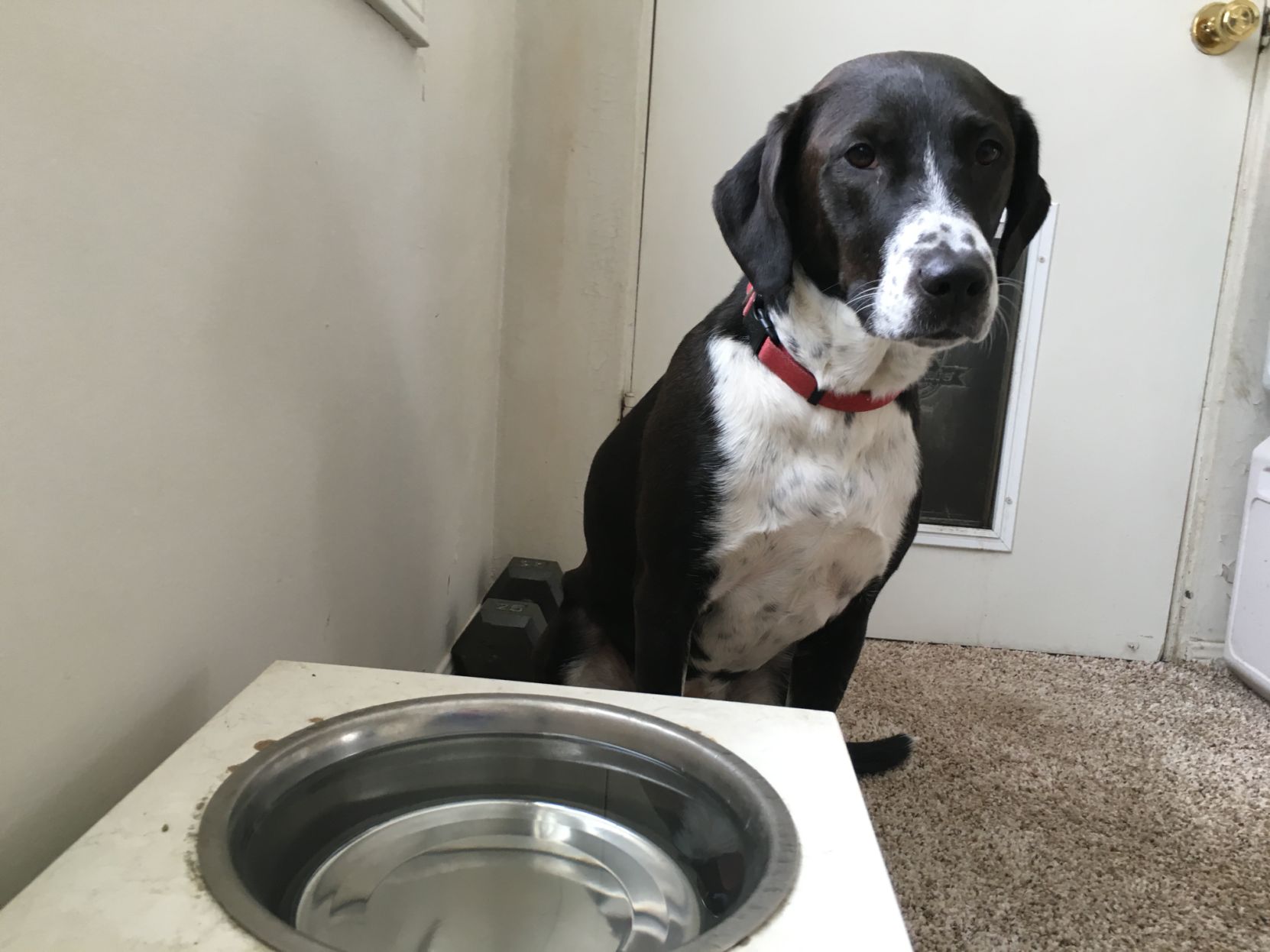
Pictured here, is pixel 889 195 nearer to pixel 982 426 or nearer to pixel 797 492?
pixel 797 492

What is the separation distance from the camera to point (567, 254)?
165 centimetres

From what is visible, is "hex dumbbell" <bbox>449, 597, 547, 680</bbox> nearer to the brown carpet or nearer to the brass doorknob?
the brown carpet

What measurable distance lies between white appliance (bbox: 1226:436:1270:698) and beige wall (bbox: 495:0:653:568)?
1.15 metres

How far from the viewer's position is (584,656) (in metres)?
1.18

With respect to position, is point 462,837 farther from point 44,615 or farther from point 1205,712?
point 1205,712

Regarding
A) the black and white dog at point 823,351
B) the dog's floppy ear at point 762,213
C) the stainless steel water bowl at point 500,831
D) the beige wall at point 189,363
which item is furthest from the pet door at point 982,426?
the stainless steel water bowl at point 500,831

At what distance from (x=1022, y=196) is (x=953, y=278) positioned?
0.95ft

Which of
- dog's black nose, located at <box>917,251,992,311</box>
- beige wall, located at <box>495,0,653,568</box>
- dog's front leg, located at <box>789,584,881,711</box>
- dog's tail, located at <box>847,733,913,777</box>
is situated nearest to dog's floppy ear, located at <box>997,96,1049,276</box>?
dog's black nose, located at <box>917,251,992,311</box>

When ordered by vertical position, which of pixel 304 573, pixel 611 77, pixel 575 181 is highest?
pixel 611 77

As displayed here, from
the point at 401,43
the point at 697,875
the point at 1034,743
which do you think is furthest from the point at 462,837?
the point at 1034,743

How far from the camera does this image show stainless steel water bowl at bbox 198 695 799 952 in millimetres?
527

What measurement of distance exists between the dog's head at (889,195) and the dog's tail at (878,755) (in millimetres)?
593

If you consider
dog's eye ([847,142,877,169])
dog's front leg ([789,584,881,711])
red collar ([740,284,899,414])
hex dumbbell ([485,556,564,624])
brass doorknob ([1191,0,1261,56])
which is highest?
brass doorknob ([1191,0,1261,56])

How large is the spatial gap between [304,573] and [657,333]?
98 centimetres
